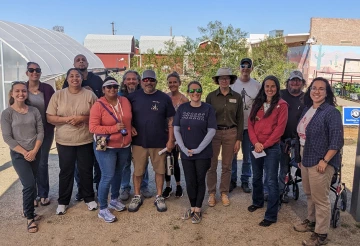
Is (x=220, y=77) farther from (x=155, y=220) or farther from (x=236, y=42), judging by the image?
(x=236, y=42)

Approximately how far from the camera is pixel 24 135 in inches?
152

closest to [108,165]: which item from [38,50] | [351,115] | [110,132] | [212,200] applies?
[110,132]

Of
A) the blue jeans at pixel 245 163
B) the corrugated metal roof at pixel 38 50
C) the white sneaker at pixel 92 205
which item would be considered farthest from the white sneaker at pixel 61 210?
the corrugated metal roof at pixel 38 50

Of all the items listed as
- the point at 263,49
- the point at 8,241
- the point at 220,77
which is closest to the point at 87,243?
the point at 8,241

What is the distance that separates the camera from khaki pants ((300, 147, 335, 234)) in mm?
3482

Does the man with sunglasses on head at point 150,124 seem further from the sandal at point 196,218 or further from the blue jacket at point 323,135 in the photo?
the blue jacket at point 323,135

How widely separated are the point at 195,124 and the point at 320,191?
1.53 m

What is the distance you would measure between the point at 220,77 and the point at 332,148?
1.68 meters

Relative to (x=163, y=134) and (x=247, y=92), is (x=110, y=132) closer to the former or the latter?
(x=163, y=134)

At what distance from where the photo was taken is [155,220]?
4.30 m

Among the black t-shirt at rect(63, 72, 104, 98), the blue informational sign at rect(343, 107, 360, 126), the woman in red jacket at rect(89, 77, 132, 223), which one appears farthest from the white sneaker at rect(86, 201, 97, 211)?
the blue informational sign at rect(343, 107, 360, 126)

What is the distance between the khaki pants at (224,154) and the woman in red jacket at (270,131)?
470 mm

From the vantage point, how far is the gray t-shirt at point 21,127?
3781 mm

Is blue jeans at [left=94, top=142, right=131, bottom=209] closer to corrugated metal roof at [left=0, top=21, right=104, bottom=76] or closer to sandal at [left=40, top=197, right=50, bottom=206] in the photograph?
sandal at [left=40, top=197, right=50, bottom=206]
